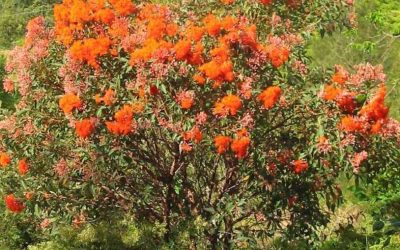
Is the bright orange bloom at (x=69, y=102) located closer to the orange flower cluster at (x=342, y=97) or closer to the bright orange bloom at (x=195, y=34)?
the bright orange bloom at (x=195, y=34)

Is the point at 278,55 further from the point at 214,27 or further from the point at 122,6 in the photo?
the point at 122,6

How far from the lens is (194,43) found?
5.82m

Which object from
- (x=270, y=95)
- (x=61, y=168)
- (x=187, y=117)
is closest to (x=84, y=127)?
(x=61, y=168)

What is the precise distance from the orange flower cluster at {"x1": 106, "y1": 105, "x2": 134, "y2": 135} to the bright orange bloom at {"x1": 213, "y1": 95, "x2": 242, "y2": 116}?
804 mm

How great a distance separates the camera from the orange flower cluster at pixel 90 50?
18.3 ft

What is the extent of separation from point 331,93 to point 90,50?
7.61ft

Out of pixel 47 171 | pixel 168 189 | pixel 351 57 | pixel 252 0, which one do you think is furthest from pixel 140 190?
pixel 351 57

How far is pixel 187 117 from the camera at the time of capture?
562cm

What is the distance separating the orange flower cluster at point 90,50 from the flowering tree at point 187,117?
1 centimetres

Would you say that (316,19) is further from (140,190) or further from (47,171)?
(47,171)

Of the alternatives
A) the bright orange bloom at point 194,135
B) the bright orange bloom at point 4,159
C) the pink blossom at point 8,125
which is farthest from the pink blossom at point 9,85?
the bright orange bloom at point 194,135

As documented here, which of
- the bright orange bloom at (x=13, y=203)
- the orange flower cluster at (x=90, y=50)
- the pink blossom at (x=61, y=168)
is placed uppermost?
the orange flower cluster at (x=90, y=50)

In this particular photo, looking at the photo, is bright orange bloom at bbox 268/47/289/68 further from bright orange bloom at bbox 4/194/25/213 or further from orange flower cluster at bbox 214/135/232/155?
bright orange bloom at bbox 4/194/25/213

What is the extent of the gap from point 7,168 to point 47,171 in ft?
1.77
